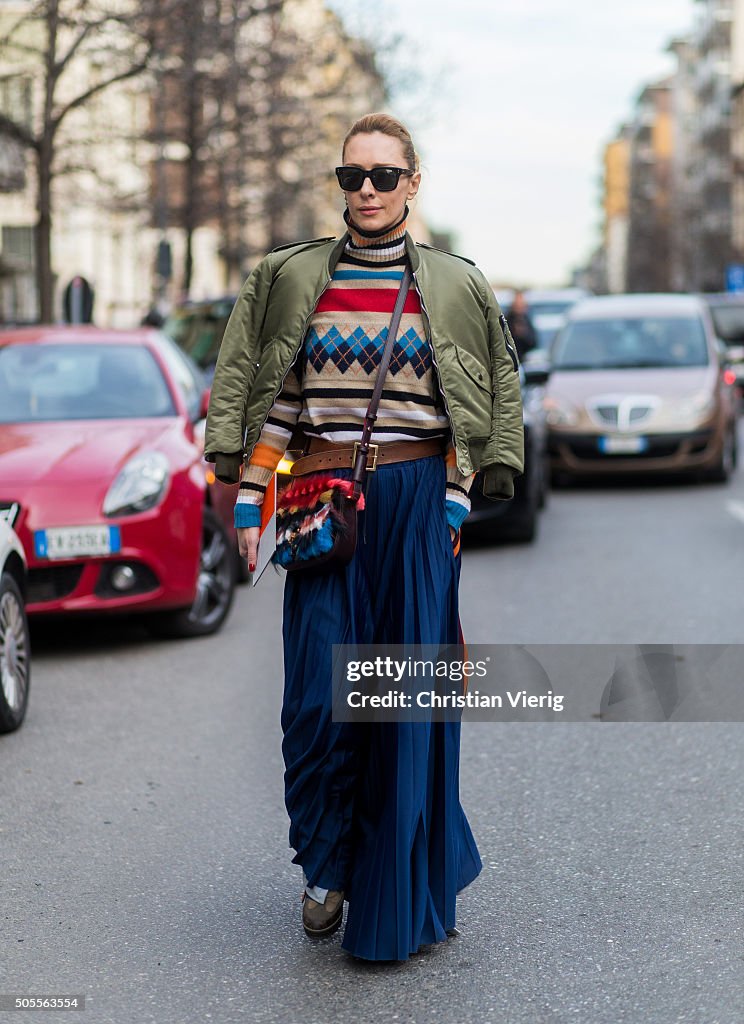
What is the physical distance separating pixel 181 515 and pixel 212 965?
4283mm

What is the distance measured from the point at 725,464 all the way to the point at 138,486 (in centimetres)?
912

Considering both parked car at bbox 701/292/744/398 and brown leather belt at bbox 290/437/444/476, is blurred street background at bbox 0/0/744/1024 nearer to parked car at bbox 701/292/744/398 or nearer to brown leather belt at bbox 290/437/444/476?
brown leather belt at bbox 290/437/444/476

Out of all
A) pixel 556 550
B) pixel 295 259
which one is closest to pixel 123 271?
pixel 556 550

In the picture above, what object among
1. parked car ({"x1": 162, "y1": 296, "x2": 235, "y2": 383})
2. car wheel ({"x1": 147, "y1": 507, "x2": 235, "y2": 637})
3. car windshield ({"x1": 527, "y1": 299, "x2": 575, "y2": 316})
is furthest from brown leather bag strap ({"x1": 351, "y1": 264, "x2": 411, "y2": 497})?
car windshield ({"x1": 527, "y1": 299, "x2": 575, "y2": 316})

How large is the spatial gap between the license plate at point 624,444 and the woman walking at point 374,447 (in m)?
11.6

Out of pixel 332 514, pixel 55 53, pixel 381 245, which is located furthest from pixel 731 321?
pixel 332 514

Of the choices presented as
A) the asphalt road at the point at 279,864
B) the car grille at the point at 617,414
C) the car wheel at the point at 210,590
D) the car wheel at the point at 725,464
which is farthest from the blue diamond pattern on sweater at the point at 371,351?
the car wheel at the point at 725,464

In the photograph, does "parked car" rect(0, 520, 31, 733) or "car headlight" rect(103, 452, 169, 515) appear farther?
"car headlight" rect(103, 452, 169, 515)

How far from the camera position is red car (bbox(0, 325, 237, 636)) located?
25.4 feet

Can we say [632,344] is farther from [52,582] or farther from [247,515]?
[247,515]

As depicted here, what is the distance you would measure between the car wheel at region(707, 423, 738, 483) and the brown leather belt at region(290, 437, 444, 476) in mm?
12092

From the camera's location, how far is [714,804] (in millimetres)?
5312

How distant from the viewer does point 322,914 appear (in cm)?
402

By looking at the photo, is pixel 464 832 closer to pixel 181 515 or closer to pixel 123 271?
pixel 181 515
